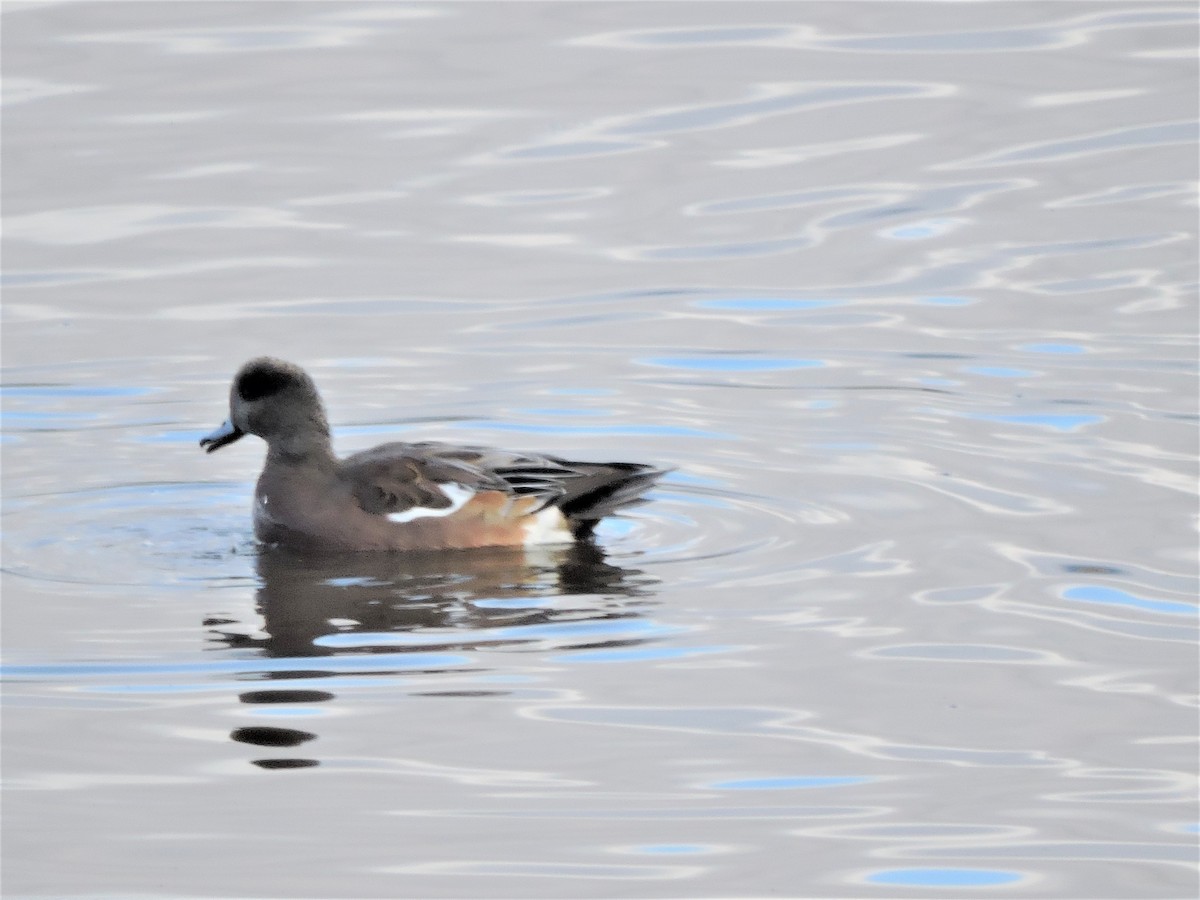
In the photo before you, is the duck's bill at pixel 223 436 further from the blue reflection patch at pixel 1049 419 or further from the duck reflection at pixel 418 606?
the blue reflection patch at pixel 1049 419

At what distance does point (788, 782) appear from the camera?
280 inches

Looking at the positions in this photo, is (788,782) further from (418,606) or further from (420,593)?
(420,593)

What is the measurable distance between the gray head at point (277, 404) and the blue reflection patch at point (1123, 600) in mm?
3555

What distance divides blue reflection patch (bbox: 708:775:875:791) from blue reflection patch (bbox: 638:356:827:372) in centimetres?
590

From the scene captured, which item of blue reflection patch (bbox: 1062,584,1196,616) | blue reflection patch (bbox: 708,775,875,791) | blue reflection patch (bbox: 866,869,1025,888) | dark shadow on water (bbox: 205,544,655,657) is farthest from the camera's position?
blue reflection patch (bbox: 1062,584,1196,616)

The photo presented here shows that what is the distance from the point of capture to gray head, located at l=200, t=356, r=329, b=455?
34.7 feet

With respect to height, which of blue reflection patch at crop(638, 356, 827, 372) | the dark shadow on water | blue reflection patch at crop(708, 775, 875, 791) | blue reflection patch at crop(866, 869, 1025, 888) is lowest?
blue reflection patch at crop(866, 869, 1025, 888)

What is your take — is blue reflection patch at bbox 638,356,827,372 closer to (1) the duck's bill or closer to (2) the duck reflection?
(2) the duck reflection

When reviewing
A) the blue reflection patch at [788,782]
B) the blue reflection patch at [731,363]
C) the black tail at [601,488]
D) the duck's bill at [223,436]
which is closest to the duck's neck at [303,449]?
the duck's bill at [223,436]

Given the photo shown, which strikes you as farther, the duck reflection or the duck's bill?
the duck's bill

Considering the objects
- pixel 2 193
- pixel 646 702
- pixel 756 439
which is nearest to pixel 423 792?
pixel 646 702

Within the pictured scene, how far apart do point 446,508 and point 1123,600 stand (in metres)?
2.99

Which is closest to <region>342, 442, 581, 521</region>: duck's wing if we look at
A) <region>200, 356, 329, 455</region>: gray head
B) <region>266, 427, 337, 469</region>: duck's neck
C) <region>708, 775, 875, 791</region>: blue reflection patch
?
<region>266, 427, 337, 469</region>: duck's neck

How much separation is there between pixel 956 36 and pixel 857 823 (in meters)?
13.8
